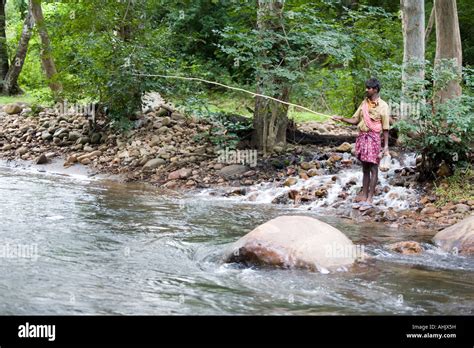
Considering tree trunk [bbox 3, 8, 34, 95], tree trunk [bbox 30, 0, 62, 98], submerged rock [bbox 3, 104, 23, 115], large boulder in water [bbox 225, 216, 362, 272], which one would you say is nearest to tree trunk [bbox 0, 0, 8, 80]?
tree trunk [bbox 3, 8, 34, 95]

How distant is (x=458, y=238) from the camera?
7.21 metres

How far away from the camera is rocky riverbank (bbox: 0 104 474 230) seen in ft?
31.7

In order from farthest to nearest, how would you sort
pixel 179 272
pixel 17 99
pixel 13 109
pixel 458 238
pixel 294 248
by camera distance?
pixel 17 99 → pixel 13 109 → pixel 458 238 → pixel 294 248 → pixel 179 272

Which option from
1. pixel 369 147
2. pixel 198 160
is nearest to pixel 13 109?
pixel 198 160

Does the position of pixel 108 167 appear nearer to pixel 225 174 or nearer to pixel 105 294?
pixel 225 174

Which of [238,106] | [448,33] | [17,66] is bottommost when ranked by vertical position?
[238,106]

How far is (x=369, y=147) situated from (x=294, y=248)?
3.50 m

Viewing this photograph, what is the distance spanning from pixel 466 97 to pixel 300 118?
7.55m

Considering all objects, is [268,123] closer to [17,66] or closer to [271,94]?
[271,94]

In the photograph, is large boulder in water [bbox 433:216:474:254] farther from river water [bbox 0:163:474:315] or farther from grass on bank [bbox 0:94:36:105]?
grass on bank [bbox 0:94:36:105]

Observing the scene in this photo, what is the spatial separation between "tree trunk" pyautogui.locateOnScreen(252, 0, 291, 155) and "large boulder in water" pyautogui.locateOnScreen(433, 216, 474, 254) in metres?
5.06

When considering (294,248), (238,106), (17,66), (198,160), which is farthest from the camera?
(17,66)

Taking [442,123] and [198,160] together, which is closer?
[442,123]
